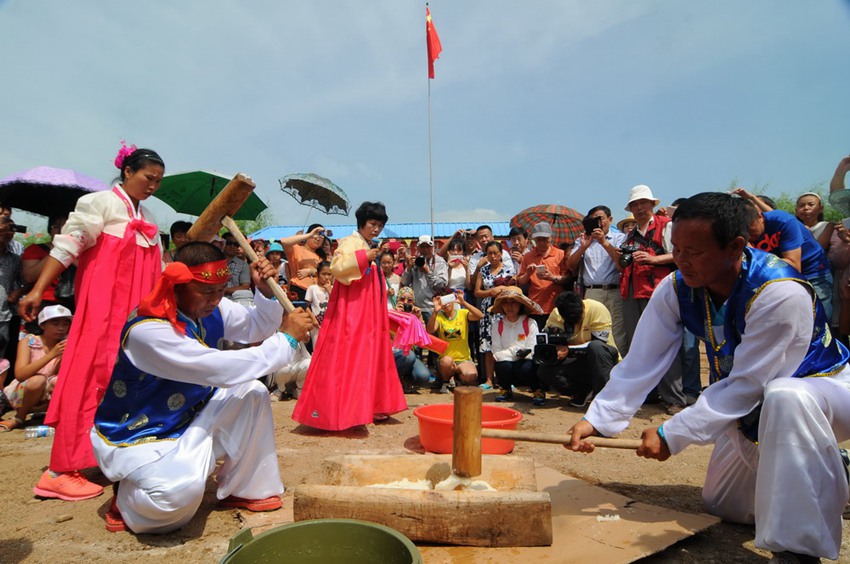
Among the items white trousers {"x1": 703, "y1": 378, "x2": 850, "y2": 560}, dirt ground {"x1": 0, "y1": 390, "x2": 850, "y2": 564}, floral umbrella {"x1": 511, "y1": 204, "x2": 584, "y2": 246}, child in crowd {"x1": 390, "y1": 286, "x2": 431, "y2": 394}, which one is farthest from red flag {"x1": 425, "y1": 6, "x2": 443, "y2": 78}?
white trousers {"x1": 703, "y1": 378, "x2": 850, "y2": 560}

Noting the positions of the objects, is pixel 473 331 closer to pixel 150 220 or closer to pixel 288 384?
pixel 288 384

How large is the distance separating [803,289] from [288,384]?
527 centimetres

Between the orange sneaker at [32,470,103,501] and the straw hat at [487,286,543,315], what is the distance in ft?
13.4

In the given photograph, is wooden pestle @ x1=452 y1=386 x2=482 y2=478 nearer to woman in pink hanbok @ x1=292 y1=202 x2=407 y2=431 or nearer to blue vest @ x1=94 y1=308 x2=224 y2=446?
blue vest @ x1=94 y1=308 x2=224 y2=446

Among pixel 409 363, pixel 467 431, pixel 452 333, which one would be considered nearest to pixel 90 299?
pixel 467 431

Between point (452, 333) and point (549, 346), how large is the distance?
1487mm

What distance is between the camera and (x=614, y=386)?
8.93 ft

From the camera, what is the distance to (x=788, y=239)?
3.83 m

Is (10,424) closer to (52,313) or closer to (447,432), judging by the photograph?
(52,313)

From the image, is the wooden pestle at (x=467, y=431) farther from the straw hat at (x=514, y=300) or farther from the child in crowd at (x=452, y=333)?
the child in crowd at (x=452, y=333)

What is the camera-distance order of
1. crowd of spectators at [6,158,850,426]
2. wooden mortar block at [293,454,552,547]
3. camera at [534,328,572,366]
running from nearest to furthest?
wooden mortar block at [293,454,552,547] → crowd of spectators at [6,158,850,426] → camera at [534,328,572,366]

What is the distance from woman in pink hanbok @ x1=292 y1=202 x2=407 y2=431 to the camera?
14.6 ft

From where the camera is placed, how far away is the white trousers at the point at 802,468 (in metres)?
2.04

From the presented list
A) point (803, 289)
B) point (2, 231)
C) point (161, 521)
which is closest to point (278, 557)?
point (161, 521)
